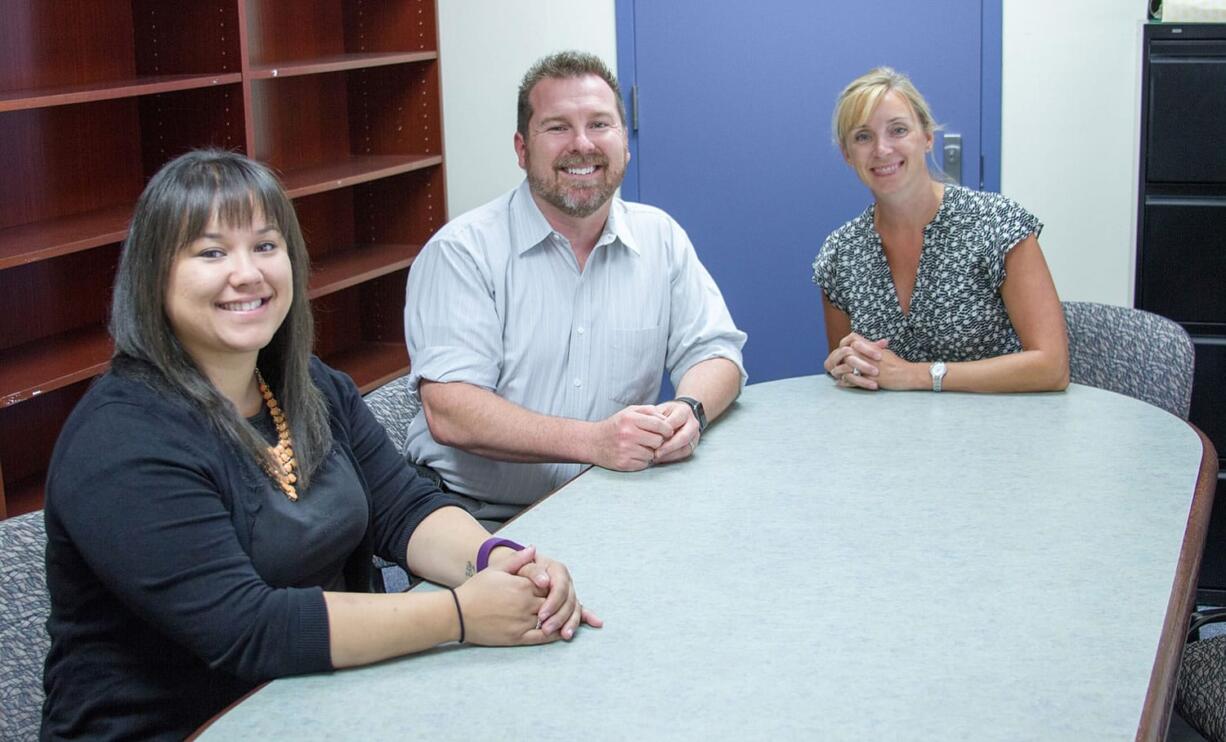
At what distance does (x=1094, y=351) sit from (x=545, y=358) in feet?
3.60

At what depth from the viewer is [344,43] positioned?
4.57 m

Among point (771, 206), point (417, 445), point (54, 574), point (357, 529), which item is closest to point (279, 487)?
point (357, 529)

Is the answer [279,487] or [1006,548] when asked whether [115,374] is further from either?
[1006,548]

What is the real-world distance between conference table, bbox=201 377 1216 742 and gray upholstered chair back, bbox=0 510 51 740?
1.26 feet

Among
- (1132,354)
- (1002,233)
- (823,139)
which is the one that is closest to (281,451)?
(1002,233)

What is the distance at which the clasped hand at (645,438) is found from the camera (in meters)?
2.09

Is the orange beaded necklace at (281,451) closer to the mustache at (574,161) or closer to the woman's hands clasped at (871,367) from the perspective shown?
the mustache at (574,161)

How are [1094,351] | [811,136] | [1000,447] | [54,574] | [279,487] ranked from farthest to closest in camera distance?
[811,136], [1094,351], [1000,447], [279,487], [54,574]

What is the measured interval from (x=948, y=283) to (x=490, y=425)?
0.97 metres

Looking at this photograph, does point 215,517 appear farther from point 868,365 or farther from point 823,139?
point 823,139

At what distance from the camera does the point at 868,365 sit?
2.52 meters

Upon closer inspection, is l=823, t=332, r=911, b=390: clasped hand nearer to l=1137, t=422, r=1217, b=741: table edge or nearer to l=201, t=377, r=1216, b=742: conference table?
l=201, t=377, r=1216, b=742: conference table

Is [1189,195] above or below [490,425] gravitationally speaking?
above

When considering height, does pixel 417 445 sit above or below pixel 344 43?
below
